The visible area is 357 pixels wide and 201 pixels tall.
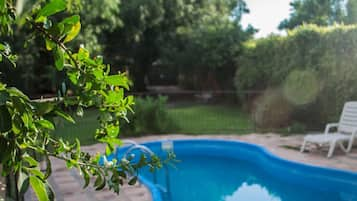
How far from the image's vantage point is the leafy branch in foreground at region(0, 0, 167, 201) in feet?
2.50

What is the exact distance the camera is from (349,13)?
19.2m

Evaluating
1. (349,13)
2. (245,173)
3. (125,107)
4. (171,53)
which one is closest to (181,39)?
(171,53)

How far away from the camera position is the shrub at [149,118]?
30.6 feet

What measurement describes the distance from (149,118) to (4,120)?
29.0 ft

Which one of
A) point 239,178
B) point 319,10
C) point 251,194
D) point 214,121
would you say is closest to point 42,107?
point 251,194

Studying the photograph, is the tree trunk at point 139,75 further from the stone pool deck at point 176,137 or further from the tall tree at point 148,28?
the stone pool deck at point 176,137

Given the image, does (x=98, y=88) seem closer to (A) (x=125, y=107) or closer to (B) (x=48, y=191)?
(A) (x=125, y=107)

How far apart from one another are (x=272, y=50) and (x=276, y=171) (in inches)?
221

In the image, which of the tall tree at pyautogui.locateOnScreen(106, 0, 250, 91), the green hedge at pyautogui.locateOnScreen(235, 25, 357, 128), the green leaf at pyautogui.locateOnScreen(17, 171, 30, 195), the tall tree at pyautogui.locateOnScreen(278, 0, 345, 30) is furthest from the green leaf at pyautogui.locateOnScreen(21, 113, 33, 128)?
the tall tree at pyautogui.locateOnScreen(278, 0, 345, 30)

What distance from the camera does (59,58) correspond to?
2.79 ft

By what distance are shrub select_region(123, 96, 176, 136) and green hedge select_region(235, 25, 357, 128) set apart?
9.18 ft

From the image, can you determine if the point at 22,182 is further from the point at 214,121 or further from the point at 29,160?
the point at 214,121

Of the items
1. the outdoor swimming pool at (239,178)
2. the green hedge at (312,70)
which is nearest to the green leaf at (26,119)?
the outdoor swimming pool at (239,178)

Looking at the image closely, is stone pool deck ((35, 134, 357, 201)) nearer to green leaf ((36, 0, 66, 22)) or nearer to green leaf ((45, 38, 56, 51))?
green leaf ((45, 38, 56, 51))
